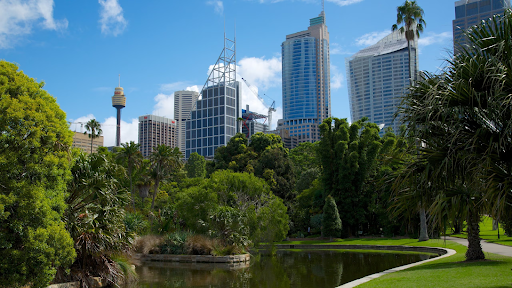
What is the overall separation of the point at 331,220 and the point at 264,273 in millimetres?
20237

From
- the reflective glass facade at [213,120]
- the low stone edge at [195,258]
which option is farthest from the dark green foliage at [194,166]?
the reflective glass facade at [213,120]

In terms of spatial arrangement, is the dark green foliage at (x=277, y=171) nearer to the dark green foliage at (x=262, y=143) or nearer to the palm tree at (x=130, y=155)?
the dark green foliage at (x=262, y=143)

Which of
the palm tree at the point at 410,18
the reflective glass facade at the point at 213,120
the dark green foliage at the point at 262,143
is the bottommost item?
the dark green foliage at the point at 262,143

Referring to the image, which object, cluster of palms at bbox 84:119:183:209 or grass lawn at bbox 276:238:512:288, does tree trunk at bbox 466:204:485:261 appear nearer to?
grass lawn at bbox 276:238:512:288

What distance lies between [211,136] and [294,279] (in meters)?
169

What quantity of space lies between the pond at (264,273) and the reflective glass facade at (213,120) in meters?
155

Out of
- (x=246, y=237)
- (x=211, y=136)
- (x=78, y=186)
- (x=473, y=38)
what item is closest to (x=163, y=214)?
(x=246, y=237)

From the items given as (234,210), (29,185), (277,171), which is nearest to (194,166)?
→ (277,171)

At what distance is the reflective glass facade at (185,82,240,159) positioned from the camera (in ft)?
602

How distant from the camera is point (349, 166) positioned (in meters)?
43.8

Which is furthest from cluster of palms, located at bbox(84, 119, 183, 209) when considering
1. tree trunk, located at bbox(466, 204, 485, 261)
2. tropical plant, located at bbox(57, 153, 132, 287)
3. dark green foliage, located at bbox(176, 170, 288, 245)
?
tree trunk, located at bbox(466, 204, 485, 261)

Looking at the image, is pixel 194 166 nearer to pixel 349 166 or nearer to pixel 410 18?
pixel 349 166

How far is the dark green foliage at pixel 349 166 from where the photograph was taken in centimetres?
4381

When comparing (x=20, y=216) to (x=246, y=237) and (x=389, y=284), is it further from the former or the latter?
(x=246, y=237)
